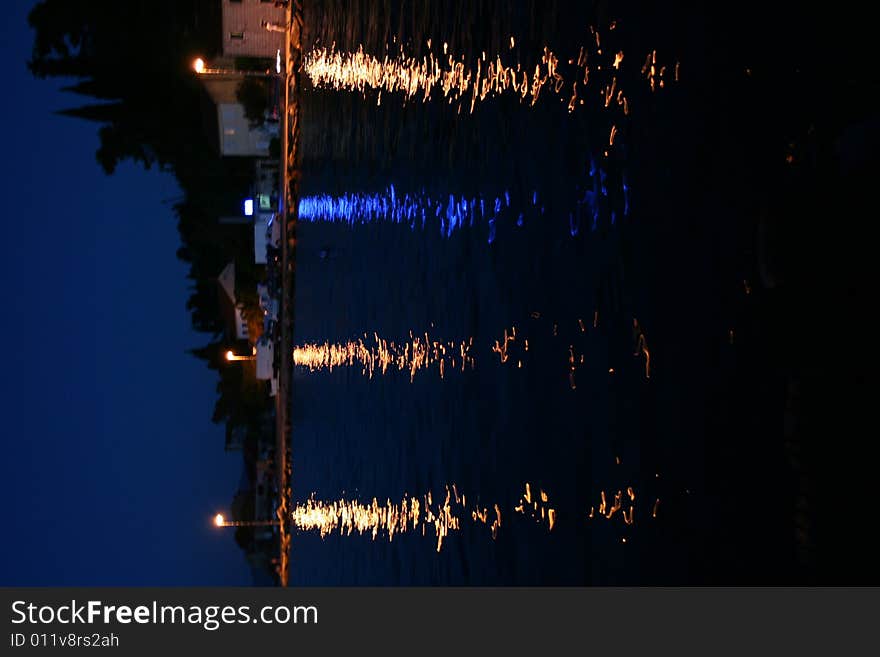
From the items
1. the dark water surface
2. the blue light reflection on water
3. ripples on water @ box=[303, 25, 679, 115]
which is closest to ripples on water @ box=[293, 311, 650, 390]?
the dark water surface

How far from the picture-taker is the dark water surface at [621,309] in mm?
3844

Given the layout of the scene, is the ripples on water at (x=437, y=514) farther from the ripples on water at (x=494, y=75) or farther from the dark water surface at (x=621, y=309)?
the ripples on water at (x=494, y=75)

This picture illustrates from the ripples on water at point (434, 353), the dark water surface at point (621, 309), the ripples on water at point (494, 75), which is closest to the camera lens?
the dark water surface at point (621, 309)

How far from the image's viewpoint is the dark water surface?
3.84 metres

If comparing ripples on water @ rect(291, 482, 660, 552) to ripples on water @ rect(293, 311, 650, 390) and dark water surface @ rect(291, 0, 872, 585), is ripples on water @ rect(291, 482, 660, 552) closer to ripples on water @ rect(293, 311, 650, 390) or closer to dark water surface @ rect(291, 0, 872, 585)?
dark water surface @ rect(291, 0, 872, 585)

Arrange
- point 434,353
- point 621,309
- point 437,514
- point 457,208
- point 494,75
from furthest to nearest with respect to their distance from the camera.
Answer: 1. point 434,353
2. point 437,514
3. point 457,208
4. point 494,75
5. point 621,309

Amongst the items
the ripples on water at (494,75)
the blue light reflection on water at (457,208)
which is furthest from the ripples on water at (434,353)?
the ripples on water at (494,75)

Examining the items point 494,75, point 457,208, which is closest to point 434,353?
point 457,208

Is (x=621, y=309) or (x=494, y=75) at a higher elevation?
(x=494, y=75)

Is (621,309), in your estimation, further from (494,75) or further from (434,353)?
(434,353)

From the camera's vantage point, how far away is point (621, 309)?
4.70 m

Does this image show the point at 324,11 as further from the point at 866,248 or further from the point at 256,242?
the point at 256,242

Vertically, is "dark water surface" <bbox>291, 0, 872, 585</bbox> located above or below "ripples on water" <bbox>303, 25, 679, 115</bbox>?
below

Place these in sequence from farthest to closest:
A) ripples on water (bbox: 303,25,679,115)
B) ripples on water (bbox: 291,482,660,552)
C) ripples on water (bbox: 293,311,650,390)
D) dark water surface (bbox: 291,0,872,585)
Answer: ripples on water (bbox: 293,311,650,390) → ripples on water (bbox: 303,25,679,115) → ripples on water (bbox: 291,482,660,552) → dark water surface (bbox: 291,0,872,585)
